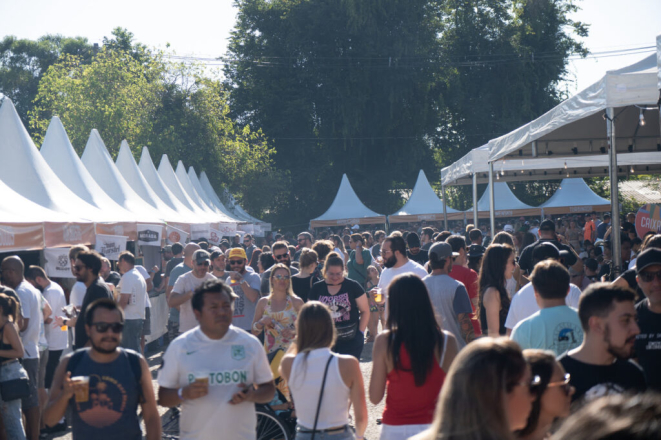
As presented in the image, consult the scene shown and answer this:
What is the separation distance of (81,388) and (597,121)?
10001mm

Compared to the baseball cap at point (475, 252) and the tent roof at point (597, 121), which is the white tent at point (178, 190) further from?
the baseball cap at point (475, 252)

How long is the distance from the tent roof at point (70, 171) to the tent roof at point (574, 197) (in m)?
20.9

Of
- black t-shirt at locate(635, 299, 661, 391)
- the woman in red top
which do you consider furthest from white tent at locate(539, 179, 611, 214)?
the woman in red top

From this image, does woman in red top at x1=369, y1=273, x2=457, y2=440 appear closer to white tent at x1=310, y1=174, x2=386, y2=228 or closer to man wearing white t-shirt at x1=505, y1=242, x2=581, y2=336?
man wearing white t-shirt at x1=505, y1=242, x2=581, y2=336

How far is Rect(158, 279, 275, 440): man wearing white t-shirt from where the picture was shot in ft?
13.8

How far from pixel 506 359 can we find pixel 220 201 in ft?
135

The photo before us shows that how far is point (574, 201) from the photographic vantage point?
32.5m

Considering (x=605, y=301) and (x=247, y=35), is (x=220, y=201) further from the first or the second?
(x=605, y=301)

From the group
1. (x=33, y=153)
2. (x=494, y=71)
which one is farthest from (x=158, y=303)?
(x=494, y=71)

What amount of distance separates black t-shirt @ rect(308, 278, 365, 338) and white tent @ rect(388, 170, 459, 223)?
2577 cm

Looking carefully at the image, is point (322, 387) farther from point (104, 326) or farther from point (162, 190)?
point (162, 190)

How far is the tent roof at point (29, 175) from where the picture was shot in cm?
1286

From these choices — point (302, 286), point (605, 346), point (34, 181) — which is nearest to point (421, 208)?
point (34, 181)

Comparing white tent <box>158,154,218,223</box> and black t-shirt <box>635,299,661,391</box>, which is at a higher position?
white tent <box>158,154,218,223</box>
